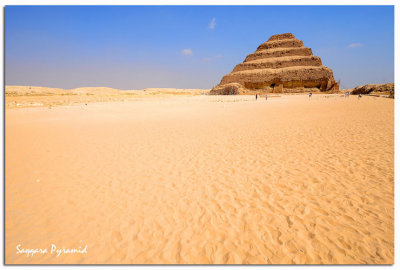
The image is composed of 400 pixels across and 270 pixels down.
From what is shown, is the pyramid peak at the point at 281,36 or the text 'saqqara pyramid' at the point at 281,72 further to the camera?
the pyramid peak at the point at 281,36

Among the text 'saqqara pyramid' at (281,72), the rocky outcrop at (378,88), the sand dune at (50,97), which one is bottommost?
the sand dune at (50,97)

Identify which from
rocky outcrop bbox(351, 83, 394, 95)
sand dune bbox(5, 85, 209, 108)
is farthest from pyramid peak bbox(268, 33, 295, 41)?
sand dune bbox(5, 85, 209, 108)

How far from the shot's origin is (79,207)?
379 centimetres

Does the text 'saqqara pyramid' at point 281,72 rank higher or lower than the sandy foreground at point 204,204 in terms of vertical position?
higher

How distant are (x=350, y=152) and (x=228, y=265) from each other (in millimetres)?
6118

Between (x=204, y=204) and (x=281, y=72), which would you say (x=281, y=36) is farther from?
(x=204, y=204)

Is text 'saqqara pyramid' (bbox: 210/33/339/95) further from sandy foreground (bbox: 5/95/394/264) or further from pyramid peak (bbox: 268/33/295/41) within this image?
sandy foreground (bbox: 5/95/394/264)

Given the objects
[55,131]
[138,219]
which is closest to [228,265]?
[138,219]

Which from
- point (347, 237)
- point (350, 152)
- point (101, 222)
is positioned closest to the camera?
point (347, 237)

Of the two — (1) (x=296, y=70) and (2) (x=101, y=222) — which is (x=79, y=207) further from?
(1) (x=296, y=70)

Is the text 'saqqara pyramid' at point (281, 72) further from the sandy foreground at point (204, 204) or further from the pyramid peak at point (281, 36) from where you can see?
the sandy foreground at point (204, 204)

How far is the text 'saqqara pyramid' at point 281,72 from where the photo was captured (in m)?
63.5

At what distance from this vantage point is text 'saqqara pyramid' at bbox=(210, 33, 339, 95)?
63.5 m

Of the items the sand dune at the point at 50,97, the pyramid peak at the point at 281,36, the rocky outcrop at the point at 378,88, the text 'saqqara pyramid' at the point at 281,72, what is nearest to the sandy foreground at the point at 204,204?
the sand dune at the point at 50,97
